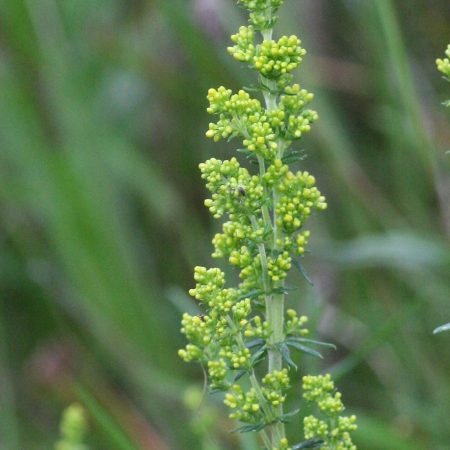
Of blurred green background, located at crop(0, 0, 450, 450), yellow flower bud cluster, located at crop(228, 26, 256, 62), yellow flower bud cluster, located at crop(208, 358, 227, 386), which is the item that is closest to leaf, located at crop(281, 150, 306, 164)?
yellow flower bud cluster, located at crop(228, 26, 256, 62)

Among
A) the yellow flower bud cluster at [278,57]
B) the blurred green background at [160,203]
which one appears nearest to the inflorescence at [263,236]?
the yellow flower bud cluster at [278,57]

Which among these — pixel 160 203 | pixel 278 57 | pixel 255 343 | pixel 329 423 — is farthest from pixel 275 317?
pixel 160 203

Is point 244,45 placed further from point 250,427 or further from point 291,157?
point 250,427

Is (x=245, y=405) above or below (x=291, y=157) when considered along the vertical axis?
below

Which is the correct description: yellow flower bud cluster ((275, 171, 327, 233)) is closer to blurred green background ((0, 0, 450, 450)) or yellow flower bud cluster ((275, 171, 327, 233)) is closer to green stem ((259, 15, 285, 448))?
green stem ((259, 15, 285, 448))

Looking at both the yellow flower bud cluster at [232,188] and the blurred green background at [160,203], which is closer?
the yellow flower bud cluster at [232,188]

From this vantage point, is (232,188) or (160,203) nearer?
(232,188)

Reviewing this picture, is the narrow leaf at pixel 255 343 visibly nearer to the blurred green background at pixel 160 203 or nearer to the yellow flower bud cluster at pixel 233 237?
the yellow flower bud cluster at pixel 233 237
